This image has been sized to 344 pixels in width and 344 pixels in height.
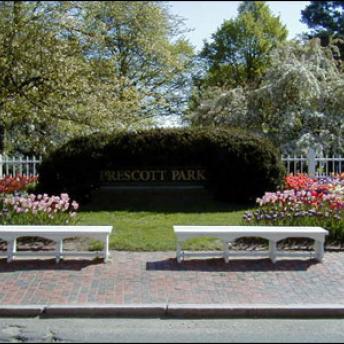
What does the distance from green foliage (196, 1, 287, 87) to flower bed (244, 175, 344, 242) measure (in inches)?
1199

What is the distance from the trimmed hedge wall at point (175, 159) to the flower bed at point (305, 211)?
2.29m

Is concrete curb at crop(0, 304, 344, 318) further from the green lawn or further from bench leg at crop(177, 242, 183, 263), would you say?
the green lawn

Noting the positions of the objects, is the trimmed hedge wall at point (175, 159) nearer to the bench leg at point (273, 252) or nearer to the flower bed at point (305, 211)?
the flower bed at point (305, 211)

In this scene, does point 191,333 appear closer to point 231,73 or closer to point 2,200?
point 2,200

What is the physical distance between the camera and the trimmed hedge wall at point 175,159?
13812mm

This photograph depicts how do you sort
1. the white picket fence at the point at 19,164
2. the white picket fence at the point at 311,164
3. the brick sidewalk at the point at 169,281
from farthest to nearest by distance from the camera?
the white picket fence at the point at 19,164 → the white picket fence at the point at 311,164 → the brick sidewalk at the point at 169,281

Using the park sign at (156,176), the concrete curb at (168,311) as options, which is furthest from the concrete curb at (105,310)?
the park sign at (156,176)

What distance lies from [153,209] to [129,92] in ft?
21.0

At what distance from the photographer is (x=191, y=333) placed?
5766 mm

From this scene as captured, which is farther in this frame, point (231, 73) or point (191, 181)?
point (231, 73)

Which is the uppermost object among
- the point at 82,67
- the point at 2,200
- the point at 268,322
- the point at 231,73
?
the point at 231,73

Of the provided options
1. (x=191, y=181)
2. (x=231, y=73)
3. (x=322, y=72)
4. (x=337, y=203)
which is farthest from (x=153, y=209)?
(x=231, y=73)

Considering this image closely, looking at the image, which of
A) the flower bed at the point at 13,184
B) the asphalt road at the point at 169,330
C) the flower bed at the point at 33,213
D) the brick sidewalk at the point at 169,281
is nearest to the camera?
the asphalt road at the point at 169,330

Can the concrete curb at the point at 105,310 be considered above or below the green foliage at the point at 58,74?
below
